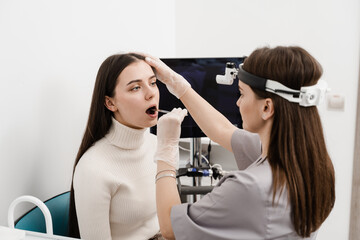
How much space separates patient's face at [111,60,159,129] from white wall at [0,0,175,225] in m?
0.27

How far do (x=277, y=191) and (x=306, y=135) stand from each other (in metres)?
0.17

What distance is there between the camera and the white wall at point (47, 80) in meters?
1.24

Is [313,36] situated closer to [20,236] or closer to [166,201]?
[166,201]

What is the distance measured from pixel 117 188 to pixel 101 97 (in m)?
0.34

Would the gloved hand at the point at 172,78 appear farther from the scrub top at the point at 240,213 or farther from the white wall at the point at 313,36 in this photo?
the white wall at the point at 313,36

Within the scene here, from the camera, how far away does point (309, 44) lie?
2.26 meters

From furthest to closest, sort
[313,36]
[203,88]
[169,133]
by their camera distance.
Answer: [313,36]
[203,88]
[169,133]

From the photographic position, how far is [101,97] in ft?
4.49

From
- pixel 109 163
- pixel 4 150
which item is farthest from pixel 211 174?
pixel 4 150

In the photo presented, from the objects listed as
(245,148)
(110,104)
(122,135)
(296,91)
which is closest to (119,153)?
(122,135)

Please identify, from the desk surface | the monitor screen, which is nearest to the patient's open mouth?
the monitor screen

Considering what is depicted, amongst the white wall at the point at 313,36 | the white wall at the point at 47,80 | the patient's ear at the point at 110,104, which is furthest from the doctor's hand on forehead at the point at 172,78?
the white wall at the point at 313,36

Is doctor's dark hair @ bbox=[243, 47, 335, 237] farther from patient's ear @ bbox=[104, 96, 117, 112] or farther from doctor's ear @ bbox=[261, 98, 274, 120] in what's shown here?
patient's ear @ bbox=[104, 96, 117, 112]

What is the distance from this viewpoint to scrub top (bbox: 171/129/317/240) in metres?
0.93
